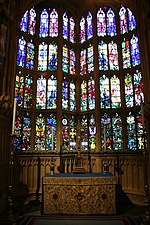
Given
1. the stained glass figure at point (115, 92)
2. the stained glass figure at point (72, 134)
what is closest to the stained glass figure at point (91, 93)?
the stained glass figure at point (115, 92)

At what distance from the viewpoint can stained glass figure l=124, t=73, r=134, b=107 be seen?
9.16 m

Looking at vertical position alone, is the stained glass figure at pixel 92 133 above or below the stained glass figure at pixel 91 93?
below

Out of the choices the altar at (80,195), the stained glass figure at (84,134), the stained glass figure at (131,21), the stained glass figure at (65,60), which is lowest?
the altar at (80,195)

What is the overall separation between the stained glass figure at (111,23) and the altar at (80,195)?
A: 7563 millimetres

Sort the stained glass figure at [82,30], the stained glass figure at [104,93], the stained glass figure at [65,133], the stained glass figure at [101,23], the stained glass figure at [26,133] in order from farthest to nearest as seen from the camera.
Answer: the stained glass figure at [82,30]
the stained glass figure at [101,23]
the stained glass figure at [104,93]
the stained glass figure at [65,133]
the stained glass figure at [26,133]

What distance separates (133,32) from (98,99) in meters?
3.68

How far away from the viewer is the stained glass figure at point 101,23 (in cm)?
1048

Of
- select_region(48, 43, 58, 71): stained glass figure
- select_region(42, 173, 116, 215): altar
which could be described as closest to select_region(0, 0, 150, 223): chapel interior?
select_region(48, 43, 58, 71): stained glass figure

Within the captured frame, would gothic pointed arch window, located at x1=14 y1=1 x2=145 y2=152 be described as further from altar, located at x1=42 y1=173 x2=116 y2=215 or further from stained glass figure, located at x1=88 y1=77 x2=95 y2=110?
altar, located at x1=42 y1=173 x2=116 y2=215

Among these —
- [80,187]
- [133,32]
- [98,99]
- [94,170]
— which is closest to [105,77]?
[98,99]

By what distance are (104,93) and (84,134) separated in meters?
2.19

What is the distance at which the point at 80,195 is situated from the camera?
5820 mm

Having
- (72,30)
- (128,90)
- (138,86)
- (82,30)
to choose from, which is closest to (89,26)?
(82,30)

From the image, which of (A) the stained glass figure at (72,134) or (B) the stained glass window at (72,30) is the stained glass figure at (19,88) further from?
(B) the stained glass window at (72,30)
